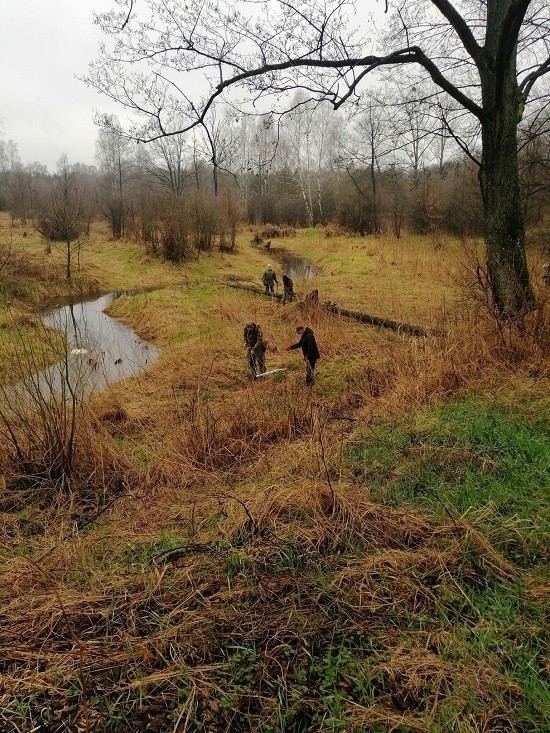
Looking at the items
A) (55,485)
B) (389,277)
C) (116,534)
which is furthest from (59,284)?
(116,534)

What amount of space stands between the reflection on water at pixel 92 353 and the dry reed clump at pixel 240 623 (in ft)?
6.18

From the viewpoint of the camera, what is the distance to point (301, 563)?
2.49m

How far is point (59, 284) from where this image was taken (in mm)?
18141

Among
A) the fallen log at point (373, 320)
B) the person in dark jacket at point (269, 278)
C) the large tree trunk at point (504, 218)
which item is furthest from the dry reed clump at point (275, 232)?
the large tree trunk at point (504, 218)

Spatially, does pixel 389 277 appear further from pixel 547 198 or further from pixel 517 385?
pixel 517 385

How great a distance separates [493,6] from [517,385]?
556cm

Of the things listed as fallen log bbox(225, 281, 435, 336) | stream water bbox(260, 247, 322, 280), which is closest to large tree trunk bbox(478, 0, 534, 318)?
fallen log bbox(225, 281, 435, 336)

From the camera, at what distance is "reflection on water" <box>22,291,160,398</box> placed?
4.23m

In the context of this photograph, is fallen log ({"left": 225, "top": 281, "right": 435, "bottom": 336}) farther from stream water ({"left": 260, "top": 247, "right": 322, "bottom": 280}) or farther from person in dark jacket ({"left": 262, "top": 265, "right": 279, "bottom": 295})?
stream water ({"left": 260, "top": 247, "right": 322, "bottom": 280})

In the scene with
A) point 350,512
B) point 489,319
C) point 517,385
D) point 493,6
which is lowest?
point 350,512

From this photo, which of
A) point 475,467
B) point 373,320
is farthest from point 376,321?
point 475,467

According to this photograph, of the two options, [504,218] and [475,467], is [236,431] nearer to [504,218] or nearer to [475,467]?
[475,467]

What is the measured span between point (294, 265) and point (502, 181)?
770 inches

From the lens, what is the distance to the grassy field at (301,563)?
171 cm
